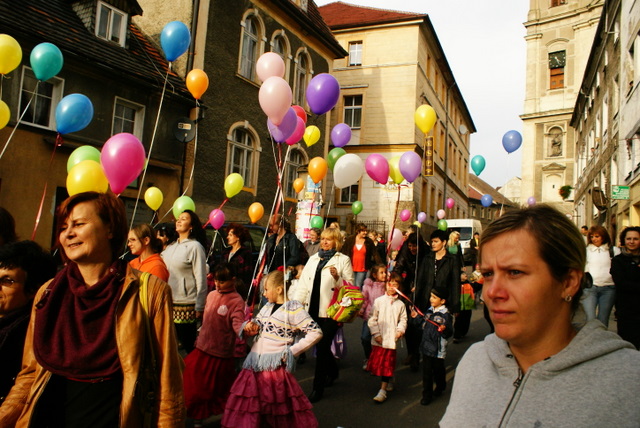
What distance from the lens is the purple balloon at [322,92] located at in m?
6.56

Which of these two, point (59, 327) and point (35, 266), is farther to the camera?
point (35, 266)

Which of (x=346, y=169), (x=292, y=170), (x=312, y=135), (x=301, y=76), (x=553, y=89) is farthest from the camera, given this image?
(x=553, y=89)

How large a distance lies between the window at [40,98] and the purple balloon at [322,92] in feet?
28.1

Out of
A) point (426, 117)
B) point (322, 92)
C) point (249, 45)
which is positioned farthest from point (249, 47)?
point (322, 92)

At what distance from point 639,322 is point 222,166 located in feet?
46.1

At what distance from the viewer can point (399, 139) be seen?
87.0 ft

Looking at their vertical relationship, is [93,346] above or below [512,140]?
below

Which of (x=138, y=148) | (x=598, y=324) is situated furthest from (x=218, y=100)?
(x=598, y=324)

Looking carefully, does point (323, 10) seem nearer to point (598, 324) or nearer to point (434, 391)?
point (434, 391)

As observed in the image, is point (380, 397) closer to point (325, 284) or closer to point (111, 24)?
point (325, 284)

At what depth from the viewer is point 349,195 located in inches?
1074

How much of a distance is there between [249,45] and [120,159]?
1467 cm

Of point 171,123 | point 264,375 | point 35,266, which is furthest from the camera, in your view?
point 171,123

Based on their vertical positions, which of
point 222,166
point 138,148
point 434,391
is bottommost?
Answer: point 434,391
